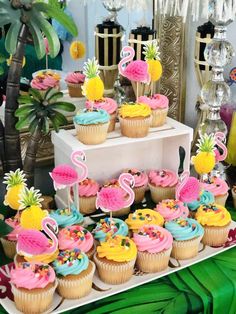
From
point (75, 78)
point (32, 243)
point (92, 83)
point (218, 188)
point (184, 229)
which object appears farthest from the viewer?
point (75, 78)

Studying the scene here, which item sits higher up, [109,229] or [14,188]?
[14,188]

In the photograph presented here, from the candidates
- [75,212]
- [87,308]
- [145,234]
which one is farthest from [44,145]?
[87,308]

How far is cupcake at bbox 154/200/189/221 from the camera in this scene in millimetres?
1433

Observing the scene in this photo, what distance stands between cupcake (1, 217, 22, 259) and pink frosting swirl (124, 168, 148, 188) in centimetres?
40

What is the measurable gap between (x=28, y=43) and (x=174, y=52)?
606 mm

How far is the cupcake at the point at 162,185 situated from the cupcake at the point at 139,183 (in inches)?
0.9

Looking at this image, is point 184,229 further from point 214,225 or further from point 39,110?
point 39,110

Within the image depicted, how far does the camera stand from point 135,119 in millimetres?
1497

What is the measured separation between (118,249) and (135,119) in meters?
0.39

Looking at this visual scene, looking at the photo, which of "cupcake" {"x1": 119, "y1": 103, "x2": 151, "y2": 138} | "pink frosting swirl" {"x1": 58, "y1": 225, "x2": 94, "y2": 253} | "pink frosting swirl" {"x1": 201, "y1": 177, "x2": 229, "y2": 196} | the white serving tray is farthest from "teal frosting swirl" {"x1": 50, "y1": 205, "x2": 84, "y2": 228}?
"pink frosting swirl" {"x1": 201, "y1": 177, "x2": 229, "y2": 196}

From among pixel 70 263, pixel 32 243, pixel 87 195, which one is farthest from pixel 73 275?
pixel 87 195

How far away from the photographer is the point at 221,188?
5.19ft

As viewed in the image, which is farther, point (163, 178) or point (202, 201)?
point (163, 178)

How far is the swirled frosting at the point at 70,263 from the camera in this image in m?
1.21
